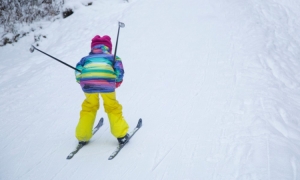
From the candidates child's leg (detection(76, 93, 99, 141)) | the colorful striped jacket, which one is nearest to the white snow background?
child's leg (detection(76, 93, 99, 141))

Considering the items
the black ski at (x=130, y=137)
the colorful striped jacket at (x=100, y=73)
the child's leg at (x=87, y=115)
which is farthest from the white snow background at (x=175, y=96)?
the colorful striped jacket at (x=100, y=73)

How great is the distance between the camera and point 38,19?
1093 cm

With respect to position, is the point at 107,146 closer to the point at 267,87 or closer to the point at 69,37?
the point at 267,87

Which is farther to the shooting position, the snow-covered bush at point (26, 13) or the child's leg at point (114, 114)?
the snow-covered bush at point (26, 13)

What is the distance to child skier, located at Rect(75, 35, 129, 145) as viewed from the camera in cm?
371

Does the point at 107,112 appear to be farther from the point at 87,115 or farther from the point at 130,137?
the point at 130,137

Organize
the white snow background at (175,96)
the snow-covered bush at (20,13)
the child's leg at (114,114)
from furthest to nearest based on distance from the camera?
the snow-covered bush at (20,13) → the child's leg at (114,114) → the white snow background at (175,96)

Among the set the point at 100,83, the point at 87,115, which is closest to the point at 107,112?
the point at 87,115

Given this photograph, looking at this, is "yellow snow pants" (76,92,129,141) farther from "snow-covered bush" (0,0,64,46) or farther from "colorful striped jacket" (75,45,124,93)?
"snow-covered bush" (0,0,64,46)

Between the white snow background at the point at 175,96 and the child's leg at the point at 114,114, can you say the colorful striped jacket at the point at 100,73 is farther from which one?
the white snow background at the point at 175,96

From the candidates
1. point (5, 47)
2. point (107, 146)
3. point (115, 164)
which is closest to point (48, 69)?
point (5, 47)

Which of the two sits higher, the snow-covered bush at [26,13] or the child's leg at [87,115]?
the snow-covered bush at [26,13]

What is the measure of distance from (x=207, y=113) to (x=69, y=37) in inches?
260

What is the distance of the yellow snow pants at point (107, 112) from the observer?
12.6ft
